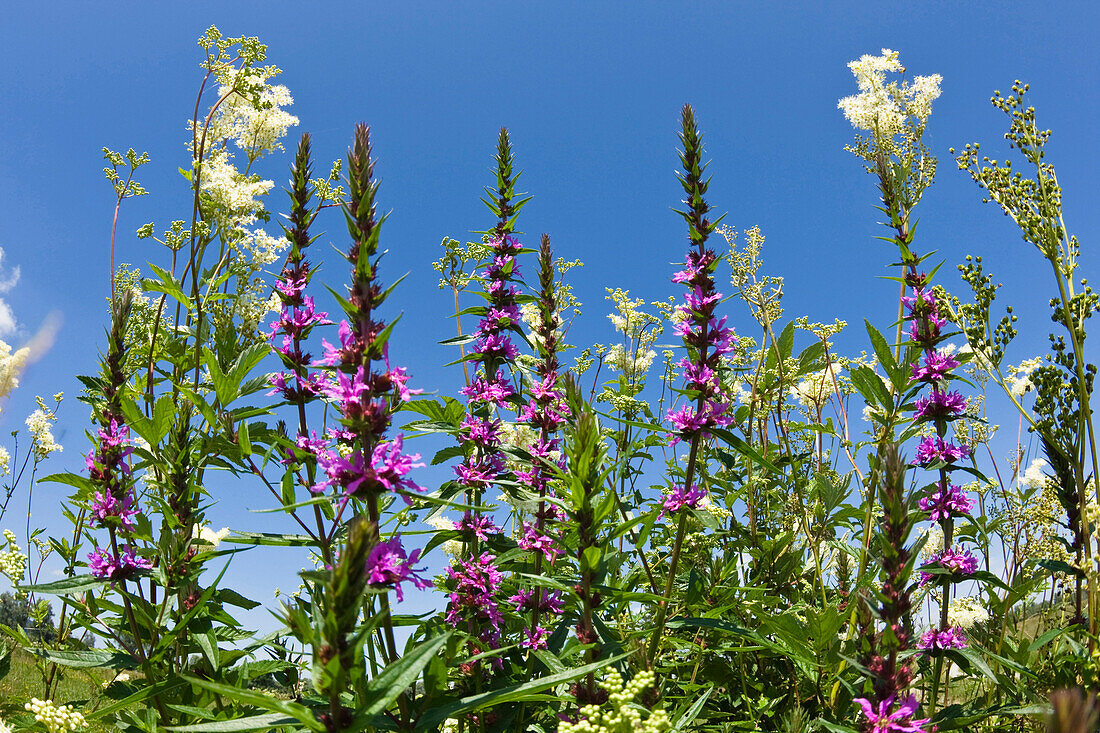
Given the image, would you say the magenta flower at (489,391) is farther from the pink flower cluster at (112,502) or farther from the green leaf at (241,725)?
the green leaf at (241,725)

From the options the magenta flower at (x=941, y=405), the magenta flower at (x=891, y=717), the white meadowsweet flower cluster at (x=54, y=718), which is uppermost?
the magenta flower at (x=941, y=405)

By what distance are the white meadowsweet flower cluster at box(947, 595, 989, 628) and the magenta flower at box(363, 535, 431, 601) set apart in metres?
3.29

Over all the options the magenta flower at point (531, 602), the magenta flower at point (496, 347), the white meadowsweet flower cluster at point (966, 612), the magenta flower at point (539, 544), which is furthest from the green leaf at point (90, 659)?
the white meadowsweet flower cluster at point (966, 612)

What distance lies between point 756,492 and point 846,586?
868mm

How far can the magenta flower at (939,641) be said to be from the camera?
3.13 metres

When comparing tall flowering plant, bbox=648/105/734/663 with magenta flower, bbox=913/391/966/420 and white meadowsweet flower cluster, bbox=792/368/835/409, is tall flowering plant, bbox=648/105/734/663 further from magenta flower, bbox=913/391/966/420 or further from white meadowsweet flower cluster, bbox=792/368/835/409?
white meadowsweet flower cluster, bbox=792/368/835/409

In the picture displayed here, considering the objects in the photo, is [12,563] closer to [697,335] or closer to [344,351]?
[344,351]

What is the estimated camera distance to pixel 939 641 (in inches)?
124

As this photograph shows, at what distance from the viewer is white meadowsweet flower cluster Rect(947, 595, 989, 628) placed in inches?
158

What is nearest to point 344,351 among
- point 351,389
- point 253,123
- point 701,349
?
point 351,389

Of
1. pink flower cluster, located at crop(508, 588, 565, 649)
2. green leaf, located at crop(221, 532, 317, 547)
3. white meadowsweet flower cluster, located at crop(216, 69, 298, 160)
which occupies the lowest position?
pink flower cluster, located at crop(508, 588, 565, 649)

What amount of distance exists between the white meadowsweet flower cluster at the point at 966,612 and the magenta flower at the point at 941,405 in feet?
3.92

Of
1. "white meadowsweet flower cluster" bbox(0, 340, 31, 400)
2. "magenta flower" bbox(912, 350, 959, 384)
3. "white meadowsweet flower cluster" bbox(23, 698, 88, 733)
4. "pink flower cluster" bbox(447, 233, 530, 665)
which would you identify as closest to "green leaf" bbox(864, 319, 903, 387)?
"magenta flower" bbox(912, 350, 959, 384)

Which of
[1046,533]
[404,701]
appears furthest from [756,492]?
[404,701]
